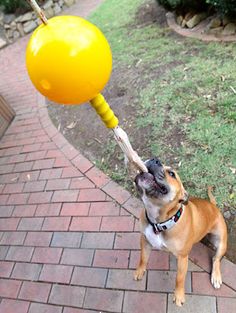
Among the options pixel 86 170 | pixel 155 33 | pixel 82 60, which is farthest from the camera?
pixel 155 33

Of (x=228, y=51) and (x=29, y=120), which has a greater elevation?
(x=29, y=120)

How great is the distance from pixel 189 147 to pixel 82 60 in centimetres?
278

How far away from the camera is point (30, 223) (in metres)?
3.91

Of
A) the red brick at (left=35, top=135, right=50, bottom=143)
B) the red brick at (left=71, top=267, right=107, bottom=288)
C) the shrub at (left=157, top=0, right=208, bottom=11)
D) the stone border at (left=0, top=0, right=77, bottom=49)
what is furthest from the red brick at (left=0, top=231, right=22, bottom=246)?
the stone border at (left=0, top=0, right=77, bottom=49)

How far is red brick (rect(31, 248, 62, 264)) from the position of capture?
3.41 m

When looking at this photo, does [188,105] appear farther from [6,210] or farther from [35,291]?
[35,291]

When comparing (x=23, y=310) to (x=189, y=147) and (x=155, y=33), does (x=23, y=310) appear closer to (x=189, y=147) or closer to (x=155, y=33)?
(x=189, y=147)

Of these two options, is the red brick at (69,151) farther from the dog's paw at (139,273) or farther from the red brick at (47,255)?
the dog's paw at (139,273)

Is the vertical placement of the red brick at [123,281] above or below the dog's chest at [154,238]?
below

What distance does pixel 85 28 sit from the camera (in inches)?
61.0

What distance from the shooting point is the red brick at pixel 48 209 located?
12.9ft

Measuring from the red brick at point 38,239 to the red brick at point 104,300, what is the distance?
0.86 meters

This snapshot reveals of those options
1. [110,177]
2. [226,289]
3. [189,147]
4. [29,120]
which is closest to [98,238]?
[110,177]

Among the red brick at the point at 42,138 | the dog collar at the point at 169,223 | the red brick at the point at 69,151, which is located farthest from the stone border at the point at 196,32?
the dog collar at the point at 169,223
